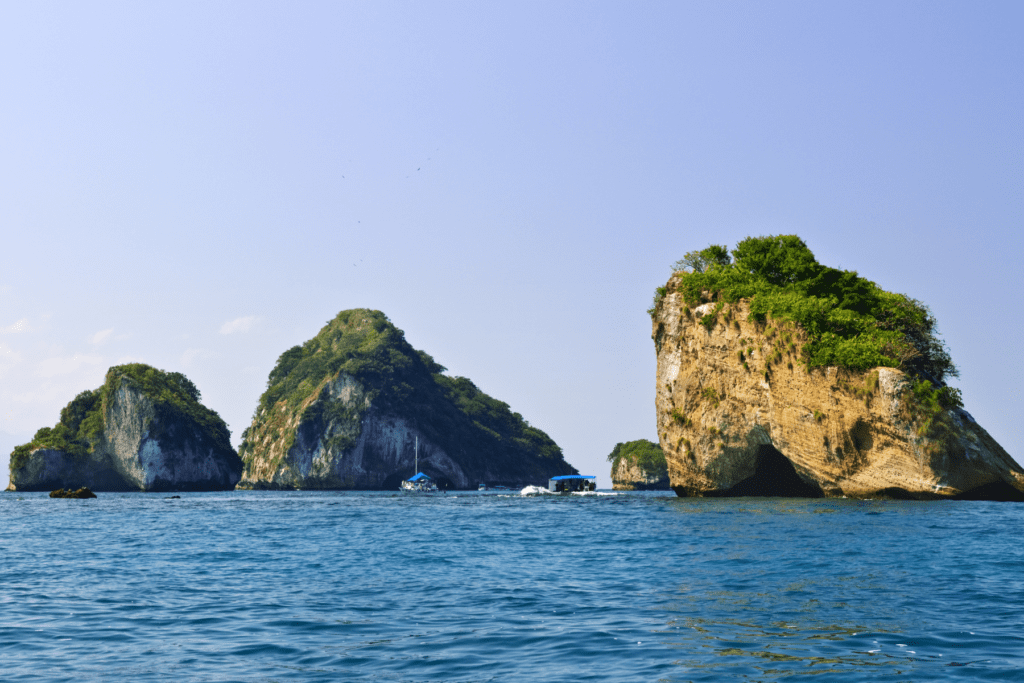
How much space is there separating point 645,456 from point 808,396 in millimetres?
110436

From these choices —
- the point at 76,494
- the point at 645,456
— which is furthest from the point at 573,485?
the point at 645,456

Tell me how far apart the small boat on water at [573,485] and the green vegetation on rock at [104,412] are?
76.4 metres

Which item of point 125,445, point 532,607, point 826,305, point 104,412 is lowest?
point 532,607

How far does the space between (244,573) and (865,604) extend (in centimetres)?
1350

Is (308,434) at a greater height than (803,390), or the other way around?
(308,434)

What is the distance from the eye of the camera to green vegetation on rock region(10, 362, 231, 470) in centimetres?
13862

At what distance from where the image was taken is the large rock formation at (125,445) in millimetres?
136500

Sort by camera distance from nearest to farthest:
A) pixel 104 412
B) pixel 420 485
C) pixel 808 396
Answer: pixel 808 396
pixel 420 485
pixel 104 412

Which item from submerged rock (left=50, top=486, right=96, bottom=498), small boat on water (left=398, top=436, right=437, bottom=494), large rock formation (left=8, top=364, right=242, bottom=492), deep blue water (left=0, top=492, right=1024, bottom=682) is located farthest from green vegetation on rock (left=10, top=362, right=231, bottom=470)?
deep blue water (left=0, top=492, right=1024, bottom=682)

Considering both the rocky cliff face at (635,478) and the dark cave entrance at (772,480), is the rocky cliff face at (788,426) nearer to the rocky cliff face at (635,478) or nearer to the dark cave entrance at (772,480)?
the dark cave entrance at (772,480)

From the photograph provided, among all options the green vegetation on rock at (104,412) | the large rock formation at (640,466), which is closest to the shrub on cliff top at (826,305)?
the large rock formation at (640,466)

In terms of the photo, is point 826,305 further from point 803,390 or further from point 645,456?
point 645,456

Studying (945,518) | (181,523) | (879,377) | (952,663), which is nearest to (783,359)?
(879,377)

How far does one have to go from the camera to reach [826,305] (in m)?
53.9
